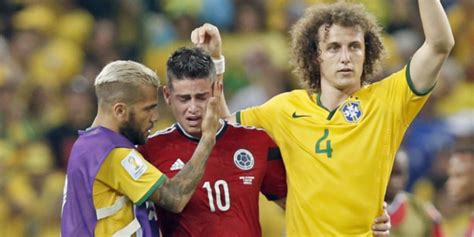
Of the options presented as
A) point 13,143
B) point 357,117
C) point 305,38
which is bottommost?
point 13,143

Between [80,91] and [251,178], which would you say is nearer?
[251,178]

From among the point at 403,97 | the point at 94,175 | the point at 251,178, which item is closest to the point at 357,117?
the point at 403,97

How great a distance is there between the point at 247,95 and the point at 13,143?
205 cm

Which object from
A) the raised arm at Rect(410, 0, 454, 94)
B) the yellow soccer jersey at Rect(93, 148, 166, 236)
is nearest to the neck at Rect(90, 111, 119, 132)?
the yellow soccer jersey at Rect(93, 148, 166, 236)

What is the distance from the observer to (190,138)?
205 inches

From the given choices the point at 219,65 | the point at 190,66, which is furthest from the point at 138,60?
the point at 190,66

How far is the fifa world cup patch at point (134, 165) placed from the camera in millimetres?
4902

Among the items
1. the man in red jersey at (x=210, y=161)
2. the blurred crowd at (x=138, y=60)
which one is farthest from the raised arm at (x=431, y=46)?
the blurred crowd at (x=138, y=60)

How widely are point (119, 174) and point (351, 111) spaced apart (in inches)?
42.6

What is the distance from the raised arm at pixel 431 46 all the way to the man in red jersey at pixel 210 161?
2.53 feet

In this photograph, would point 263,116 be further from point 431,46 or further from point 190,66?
point 431,46

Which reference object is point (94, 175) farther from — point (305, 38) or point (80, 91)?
point (80, 91)

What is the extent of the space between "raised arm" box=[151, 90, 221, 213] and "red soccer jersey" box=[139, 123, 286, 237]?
0.67 ft

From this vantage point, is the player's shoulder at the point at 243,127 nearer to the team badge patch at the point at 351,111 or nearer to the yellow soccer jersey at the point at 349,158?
the yellow soccer jersey at the point at 349,158
